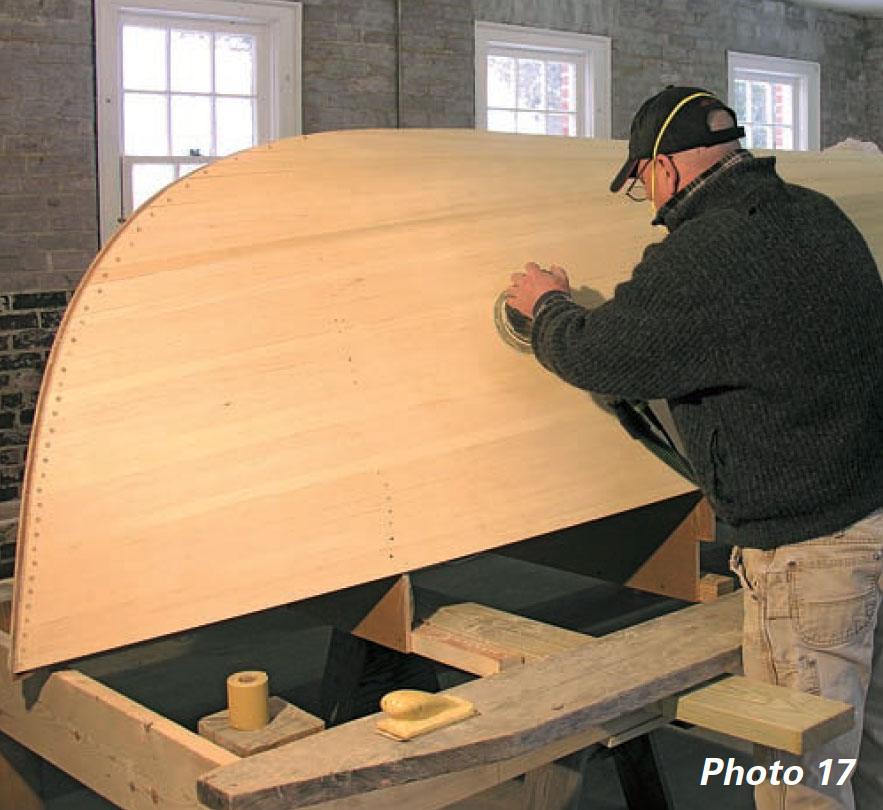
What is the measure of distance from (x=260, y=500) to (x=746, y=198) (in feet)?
3.88

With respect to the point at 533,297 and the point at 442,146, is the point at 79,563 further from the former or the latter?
the point at 442,146

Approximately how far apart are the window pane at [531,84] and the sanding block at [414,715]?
303 inches

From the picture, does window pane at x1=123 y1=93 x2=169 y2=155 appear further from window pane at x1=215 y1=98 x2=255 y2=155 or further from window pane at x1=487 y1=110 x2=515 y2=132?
window pane at x1=487 y1=110 x2=515 y2=132

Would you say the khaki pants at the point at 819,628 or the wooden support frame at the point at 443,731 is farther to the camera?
the khaki pants at the point at 819,628

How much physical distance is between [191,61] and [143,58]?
1.10 ft

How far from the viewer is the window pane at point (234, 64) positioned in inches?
298

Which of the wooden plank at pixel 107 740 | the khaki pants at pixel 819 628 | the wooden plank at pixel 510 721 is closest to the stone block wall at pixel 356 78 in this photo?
the wooden plank at pixel 107 740

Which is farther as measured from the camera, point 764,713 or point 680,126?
point 680,126

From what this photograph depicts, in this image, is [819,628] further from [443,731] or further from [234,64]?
[234,64]

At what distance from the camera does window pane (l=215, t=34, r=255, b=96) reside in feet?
24.8

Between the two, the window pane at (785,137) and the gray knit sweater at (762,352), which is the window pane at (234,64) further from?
the window pane at (785,137)

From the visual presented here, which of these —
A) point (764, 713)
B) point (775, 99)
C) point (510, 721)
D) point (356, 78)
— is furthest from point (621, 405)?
point (775, 99)

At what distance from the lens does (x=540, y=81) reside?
31.2 feet

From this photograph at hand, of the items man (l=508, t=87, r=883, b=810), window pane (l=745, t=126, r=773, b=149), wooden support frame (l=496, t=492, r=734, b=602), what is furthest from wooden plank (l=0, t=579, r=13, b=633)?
window pane (l=745, t=126, r=773, b=149)
